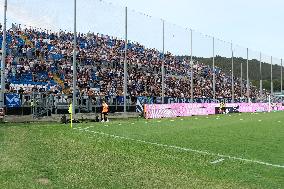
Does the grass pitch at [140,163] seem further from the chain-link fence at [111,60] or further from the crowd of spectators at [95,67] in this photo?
the crowd of spectators at [95,67]

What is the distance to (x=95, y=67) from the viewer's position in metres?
45.8

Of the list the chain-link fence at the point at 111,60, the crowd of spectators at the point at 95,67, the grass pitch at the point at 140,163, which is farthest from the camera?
the crowd of spectators at the point at 95,67

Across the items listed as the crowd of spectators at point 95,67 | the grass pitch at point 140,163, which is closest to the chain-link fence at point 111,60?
the crowd of spectators at point 95,67

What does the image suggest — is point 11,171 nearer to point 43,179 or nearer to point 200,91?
point 43,179

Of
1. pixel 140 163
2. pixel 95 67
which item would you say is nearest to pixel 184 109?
pixel 95 67

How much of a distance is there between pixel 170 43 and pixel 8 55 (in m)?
15.7

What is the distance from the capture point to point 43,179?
8.18 m

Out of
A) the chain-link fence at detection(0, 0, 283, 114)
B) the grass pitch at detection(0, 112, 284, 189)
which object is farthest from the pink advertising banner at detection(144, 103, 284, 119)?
the grass pitch at detection(0, 112, 284, 189)

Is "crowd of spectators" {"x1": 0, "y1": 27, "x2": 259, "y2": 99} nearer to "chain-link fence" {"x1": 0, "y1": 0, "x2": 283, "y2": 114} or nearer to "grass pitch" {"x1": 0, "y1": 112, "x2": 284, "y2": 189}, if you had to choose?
"chain-link fence" {"x1": 0, "y1": 0, "x2": 283, "y2": 114}

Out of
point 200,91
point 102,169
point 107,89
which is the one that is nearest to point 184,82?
point 200,91

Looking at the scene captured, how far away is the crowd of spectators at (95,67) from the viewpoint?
39.3 metres

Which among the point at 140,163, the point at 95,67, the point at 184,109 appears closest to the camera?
the point at 140,163

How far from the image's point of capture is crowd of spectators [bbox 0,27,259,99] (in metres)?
39.3

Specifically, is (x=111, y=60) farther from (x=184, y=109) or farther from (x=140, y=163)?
(x=140, y=163)
